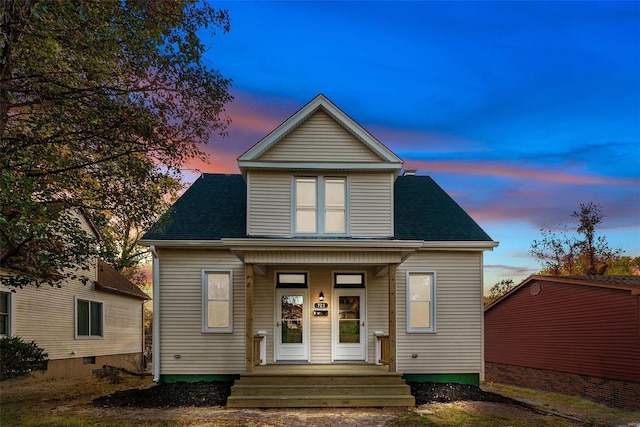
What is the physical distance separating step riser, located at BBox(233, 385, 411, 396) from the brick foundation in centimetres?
1053

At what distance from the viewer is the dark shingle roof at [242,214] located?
39.6 ft

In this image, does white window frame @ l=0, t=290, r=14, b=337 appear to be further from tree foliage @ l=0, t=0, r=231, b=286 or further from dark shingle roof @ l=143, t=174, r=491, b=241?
dark shingle roof @ l=143, t=174, r=491, b=241

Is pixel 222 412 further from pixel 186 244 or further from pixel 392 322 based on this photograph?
pixel 186 244

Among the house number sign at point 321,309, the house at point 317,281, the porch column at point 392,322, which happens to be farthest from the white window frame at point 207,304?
the porch column at point 392,322

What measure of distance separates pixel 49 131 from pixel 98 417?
563 cm

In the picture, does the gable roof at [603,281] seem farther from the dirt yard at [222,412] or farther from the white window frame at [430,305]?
the white window frame at [430,305]

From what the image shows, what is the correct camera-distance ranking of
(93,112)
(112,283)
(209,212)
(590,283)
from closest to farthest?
(93,112)
(209,212)
(590,283)
(112,283)

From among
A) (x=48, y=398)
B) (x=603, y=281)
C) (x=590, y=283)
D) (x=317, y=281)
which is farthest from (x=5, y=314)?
(x=603, y=281)

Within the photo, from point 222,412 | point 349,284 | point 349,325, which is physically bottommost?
point 222,412

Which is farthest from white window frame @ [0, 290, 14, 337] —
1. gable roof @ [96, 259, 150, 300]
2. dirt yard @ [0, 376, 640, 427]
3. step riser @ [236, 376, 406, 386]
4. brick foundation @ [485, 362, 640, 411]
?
brick foundation @ [485, 362, 640, 411]

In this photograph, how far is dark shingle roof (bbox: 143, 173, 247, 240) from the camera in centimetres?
1184

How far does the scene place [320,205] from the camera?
1173 cm

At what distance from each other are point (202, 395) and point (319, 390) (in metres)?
2.95

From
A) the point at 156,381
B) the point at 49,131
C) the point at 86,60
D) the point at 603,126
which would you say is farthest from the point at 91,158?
the point at 603,126
